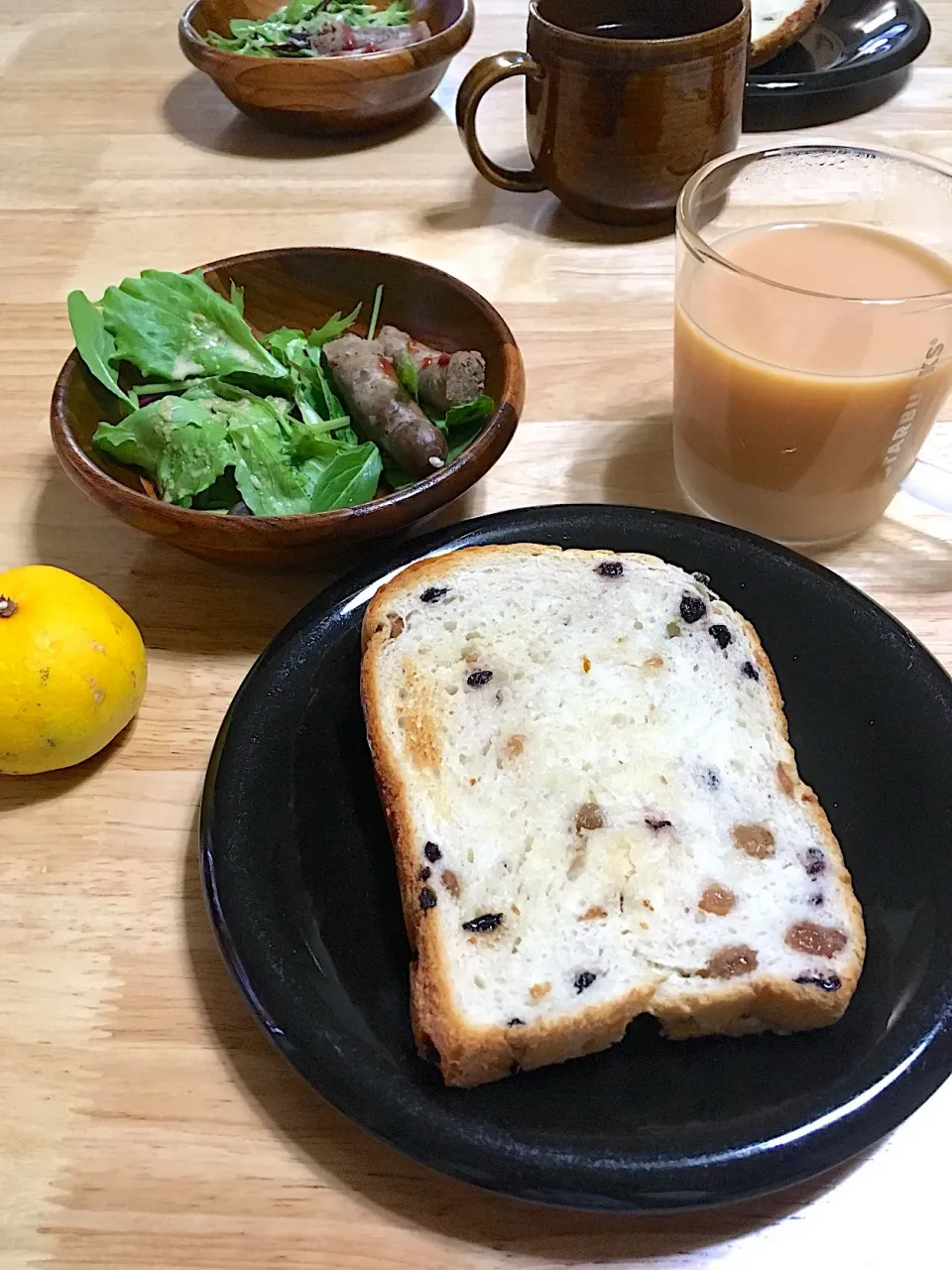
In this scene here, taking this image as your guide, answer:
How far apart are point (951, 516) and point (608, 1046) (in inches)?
36.4

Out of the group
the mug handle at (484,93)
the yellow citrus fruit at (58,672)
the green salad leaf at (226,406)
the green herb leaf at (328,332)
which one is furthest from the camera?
the mug handle at (484,93)

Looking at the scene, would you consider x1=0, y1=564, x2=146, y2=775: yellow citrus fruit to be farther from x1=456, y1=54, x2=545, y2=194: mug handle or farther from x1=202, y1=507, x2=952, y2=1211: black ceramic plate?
x1=456, y1=54, x2=545, y2=194: mug handle

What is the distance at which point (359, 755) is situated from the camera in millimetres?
1061

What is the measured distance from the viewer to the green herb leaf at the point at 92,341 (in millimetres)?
1288

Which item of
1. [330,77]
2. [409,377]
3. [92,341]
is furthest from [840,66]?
→ [92,341]

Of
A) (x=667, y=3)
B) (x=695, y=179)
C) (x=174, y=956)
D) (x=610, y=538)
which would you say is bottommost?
(x=174, y=956)

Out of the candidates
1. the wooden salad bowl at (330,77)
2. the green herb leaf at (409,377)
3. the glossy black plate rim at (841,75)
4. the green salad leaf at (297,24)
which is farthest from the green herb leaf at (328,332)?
the glossy black plate rim at (841,75)

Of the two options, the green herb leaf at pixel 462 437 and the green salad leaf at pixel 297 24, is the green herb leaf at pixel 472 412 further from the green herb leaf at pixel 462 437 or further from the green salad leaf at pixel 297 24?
the green salad leaf at pixel 297 24

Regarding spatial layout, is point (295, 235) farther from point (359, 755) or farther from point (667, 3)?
point (359, 755)

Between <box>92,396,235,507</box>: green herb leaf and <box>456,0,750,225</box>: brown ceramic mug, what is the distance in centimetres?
90

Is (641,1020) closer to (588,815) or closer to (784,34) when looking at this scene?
(588,815)

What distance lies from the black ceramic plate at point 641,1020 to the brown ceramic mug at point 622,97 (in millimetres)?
835

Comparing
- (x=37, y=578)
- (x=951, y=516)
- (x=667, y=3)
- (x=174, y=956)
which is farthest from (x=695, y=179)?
(x=174, y=956)

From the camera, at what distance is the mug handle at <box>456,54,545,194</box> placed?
1.71 meters
